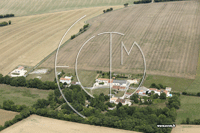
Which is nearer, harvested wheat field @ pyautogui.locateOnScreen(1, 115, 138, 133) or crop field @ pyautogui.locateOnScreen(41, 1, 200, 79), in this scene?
harvested wheat field @ pyautogui.locateOnScreen(1, 115, 138, 133)

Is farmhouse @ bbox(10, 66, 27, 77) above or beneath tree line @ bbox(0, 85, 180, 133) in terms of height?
above

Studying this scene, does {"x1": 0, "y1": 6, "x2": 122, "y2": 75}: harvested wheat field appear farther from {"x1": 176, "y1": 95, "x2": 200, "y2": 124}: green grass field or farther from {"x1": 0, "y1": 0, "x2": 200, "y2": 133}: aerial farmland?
{"x1": 176, "y1": 95, "x2": 200, "y2": 124}: green grass field

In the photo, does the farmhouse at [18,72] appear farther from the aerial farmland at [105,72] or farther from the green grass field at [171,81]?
the green grass field at [171,81]

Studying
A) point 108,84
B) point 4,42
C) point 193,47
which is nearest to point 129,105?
point 108,84

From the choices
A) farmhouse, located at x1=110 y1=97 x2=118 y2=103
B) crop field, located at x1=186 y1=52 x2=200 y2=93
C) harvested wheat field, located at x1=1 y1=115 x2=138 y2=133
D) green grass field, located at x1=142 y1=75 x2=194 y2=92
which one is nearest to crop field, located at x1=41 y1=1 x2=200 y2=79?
crop field, located at x1=186 y1=52 x2=200 y2=93

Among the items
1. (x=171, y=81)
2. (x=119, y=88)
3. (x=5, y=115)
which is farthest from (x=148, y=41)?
(x=5, y=115)

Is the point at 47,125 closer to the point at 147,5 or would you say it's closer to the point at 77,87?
the point at 77,87

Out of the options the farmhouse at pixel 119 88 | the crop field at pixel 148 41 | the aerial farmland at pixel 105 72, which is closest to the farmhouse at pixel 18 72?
the aerial farmland at pixel 105 72
